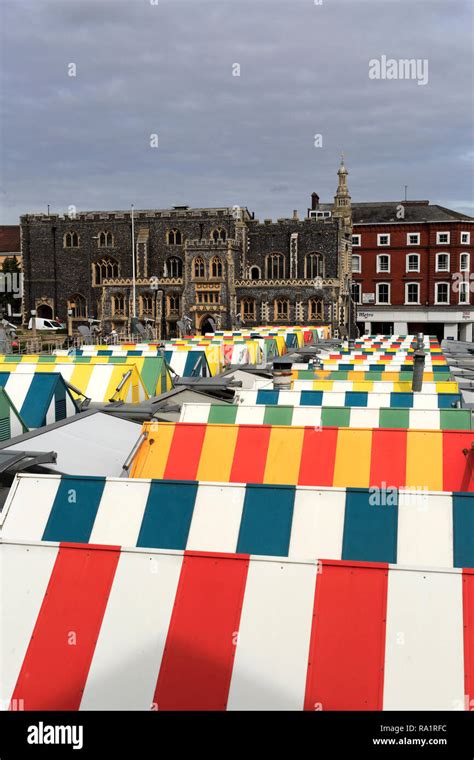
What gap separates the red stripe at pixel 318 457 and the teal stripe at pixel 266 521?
5.18 feet

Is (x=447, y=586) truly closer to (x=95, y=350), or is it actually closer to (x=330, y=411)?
(x=330, y=411)

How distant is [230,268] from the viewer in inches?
2446

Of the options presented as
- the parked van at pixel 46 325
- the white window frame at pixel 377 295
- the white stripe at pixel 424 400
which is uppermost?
the white window frame at pixel 377 295

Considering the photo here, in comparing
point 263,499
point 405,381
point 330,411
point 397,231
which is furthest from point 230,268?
point 263,499

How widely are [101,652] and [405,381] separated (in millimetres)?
10232

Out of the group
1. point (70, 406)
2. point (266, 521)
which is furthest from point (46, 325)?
point (266, 521)

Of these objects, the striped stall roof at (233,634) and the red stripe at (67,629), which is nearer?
the striped stall roof at (233,634)

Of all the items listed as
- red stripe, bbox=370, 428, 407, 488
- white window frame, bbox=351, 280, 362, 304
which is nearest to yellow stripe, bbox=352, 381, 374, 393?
red stripe, bbox=370, 428, 407, 488

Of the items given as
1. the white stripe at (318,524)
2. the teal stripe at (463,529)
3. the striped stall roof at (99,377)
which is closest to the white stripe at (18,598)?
the white stripe at (318,524)

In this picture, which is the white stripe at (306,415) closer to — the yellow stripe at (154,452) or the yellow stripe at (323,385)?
the yellow stripe at (154,452)

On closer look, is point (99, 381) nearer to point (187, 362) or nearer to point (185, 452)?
point (187, 362)

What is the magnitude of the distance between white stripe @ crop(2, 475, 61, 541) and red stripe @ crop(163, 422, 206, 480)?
1.85 metres

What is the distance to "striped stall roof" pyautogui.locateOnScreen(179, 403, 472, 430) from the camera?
8969 millimetres

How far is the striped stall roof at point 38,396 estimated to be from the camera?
36.7 feet
